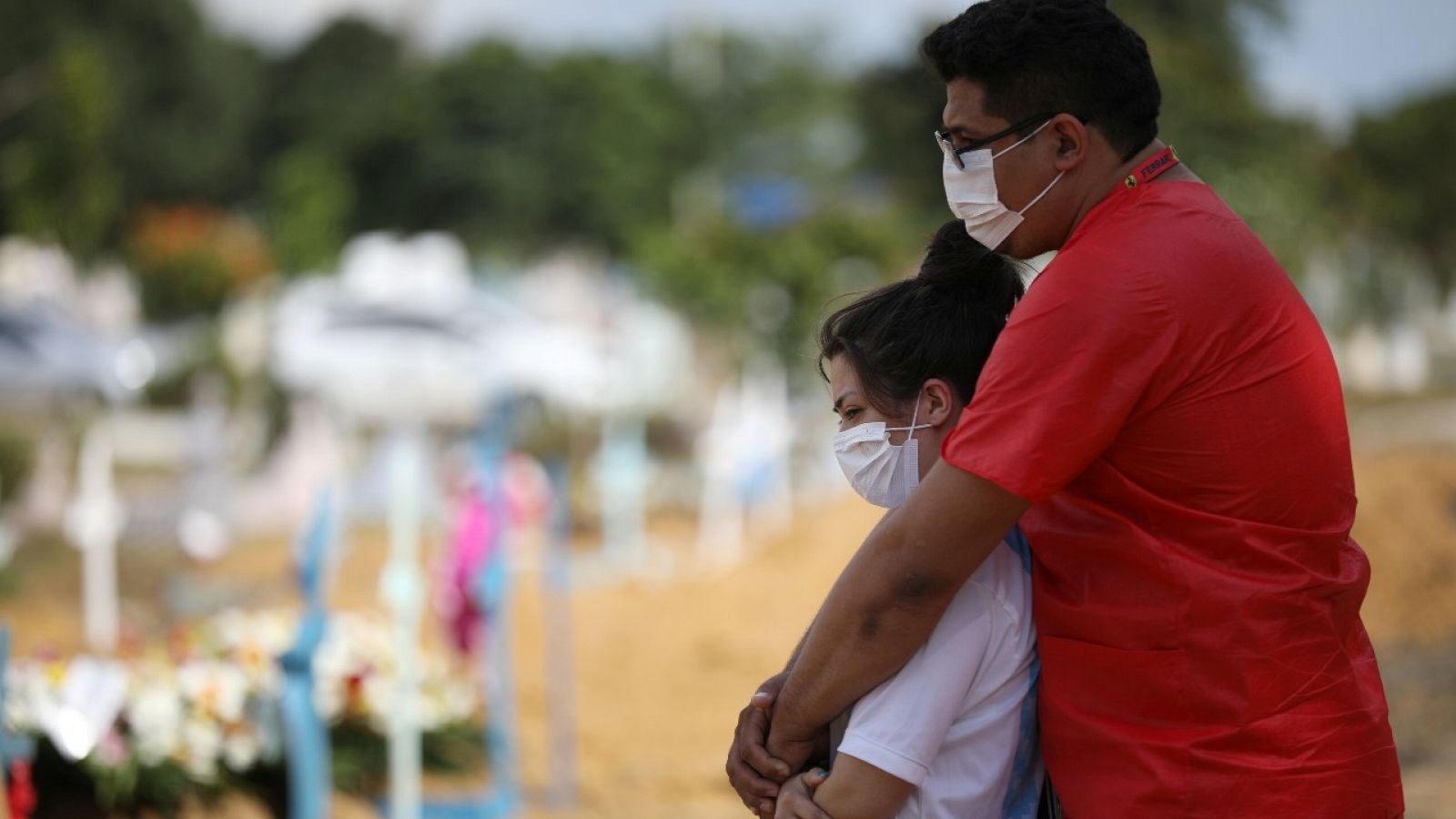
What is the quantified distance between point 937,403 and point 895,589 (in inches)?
11.5

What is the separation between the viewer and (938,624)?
190 centimetres

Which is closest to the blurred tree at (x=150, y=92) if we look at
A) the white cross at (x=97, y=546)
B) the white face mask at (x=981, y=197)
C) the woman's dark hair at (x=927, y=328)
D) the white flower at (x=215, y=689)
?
the white cross at (x=97, y=546)

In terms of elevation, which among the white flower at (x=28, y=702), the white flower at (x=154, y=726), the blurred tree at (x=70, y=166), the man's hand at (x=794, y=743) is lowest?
the white flower at (x=154, y=726)

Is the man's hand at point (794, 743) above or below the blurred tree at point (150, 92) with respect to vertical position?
below

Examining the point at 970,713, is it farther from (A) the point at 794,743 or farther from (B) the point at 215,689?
(B) the point at 215,689

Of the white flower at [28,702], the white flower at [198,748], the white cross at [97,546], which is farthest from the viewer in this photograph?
the white cross at [97,546]

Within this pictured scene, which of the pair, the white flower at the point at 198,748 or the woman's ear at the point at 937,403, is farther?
the white flower at the point at 198,748

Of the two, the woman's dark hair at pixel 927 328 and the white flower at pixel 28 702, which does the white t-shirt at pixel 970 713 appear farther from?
the white flower at pixel 28 702

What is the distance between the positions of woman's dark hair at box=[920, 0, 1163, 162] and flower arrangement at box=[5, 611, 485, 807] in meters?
3.35

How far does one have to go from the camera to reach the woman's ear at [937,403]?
199 cm

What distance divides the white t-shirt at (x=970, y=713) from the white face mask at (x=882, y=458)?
0.15 m

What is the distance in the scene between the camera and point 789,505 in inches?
871

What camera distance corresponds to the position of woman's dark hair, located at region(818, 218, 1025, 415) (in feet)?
6.54

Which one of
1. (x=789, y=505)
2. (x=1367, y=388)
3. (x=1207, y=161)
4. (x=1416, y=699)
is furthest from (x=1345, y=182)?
(x=1416, y=699)
